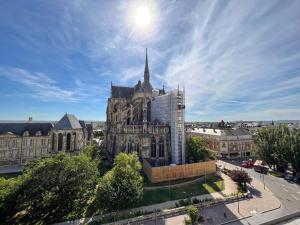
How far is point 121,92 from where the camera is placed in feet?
211

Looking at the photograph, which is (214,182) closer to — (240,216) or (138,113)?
(240,216)

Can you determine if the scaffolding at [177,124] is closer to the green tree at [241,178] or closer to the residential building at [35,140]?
the green tree at [241,178]

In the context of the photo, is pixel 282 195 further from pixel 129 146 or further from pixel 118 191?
pixel 129 146

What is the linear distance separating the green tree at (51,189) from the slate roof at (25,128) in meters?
30.3

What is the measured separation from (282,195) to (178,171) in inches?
747

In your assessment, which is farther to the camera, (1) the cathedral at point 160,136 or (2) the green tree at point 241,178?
(1) the cathedral at point 160,136

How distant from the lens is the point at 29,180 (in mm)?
22750

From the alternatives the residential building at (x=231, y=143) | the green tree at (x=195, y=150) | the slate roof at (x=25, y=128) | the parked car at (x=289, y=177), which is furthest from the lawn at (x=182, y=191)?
the slate roof at (x=25, y=128)

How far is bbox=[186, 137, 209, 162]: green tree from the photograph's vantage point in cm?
4581

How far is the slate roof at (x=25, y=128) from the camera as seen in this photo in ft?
164

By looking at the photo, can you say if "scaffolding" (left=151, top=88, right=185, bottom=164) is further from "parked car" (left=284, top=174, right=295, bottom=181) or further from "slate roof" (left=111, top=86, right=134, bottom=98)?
"parked car" (left=284, top=174, right=295, bottom=181)

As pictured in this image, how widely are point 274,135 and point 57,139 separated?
59.3m

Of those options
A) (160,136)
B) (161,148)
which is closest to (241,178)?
(161,148)

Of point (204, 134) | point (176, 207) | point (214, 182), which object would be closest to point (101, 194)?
point (176, 207)
